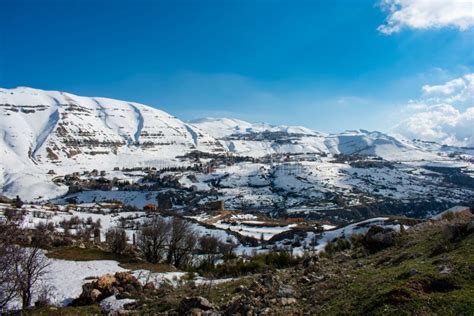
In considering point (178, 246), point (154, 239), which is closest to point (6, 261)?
point (154, 239)

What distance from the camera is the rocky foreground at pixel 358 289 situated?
8648 millimetres

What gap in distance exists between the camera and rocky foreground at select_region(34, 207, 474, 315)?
8.65 m

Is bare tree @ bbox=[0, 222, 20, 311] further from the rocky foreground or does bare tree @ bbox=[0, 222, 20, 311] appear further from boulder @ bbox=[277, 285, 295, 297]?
boulder @ bbox=[277, 285, 295, 297]

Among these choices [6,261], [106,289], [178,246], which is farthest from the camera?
[178,246]

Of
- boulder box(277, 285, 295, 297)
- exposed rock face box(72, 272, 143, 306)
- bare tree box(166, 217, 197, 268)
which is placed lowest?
bare tree box(166, 217, 197, 268)

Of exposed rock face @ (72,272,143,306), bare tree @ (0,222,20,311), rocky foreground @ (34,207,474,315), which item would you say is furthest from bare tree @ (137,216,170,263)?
bare tree @ (0,222,20,311)

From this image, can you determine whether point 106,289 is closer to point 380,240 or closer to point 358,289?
point 358,289

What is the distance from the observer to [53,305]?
58.9ft

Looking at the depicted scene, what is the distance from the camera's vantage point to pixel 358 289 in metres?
10.6

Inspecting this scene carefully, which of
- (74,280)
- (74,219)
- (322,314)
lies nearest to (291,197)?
(74,219)

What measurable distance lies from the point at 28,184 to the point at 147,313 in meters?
218

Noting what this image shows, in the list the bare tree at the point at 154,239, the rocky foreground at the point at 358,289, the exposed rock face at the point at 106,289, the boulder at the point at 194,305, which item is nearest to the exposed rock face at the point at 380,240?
the rocky foreground at the point at 358,289

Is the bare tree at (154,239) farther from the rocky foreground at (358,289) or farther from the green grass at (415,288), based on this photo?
the green grass at (415,288)

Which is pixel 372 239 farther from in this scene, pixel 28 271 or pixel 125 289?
pixel 28 271
